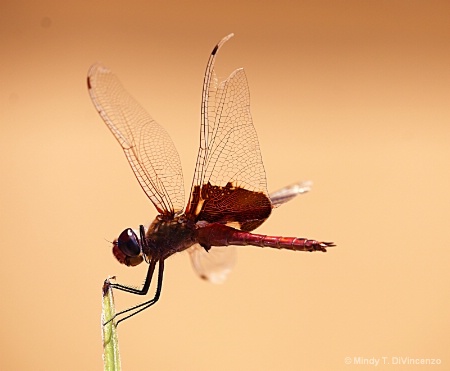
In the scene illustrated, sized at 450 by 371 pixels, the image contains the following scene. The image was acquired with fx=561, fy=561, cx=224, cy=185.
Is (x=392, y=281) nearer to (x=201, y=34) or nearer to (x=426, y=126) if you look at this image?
(x=426, y=126)

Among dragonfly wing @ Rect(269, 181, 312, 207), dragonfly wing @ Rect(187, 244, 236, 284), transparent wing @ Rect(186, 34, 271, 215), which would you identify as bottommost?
dragonfly wing @ Rect(187, 244, 236, 284)

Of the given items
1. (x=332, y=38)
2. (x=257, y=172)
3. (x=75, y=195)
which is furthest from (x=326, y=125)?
(x=257, y=172)

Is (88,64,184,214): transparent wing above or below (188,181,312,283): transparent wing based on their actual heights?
above

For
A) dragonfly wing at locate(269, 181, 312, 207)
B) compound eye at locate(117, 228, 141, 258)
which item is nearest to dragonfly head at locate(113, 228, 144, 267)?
compound eye at locate(117, 228, 141, 258)

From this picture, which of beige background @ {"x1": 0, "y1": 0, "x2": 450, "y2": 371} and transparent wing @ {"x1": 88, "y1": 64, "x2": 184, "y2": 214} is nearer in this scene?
transparent wing @ {"x1": 88, "y1": 64, "x2": 184, "y2": 214}

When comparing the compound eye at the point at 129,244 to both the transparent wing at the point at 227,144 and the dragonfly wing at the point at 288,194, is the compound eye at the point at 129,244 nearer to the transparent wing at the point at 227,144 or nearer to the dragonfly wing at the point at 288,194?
the transparent wing at the point at 227,144

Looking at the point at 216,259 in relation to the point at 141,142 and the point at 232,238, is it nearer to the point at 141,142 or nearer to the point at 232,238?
the point at 232,238

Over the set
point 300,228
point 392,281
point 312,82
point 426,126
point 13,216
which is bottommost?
point 392,281

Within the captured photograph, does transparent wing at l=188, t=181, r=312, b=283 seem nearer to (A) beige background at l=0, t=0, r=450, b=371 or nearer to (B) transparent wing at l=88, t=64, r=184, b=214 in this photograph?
(B) transparent wing at l=88, t=64, r=184, b=214
